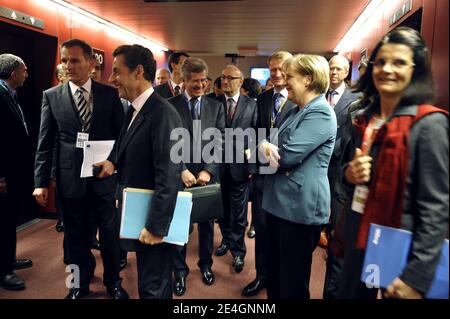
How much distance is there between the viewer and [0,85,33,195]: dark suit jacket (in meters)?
2.61

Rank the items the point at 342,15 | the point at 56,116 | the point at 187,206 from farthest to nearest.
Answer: the point at 342,15, the point at 56,116, the point at 187,206

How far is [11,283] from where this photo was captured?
2.61 metres

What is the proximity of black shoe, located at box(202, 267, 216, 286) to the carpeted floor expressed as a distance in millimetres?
36

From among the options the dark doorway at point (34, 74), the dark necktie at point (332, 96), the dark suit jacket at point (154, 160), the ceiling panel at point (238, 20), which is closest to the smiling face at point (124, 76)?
the dark suit jacket at point (154, 160)

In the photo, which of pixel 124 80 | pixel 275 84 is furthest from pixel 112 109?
pixel 275 84

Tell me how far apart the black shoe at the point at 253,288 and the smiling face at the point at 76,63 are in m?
1.97

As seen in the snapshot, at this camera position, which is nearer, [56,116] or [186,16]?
[56,116]

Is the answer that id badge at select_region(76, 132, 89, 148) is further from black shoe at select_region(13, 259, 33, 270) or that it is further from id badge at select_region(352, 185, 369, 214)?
id badge at select_region(352, 185, 369, 214)

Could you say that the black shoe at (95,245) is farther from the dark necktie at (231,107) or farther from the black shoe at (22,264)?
the dark necktie at (231,107)

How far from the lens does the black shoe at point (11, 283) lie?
2598mm

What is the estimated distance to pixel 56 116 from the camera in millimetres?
2299

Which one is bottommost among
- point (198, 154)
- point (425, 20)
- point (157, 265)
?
point (157, 265)
